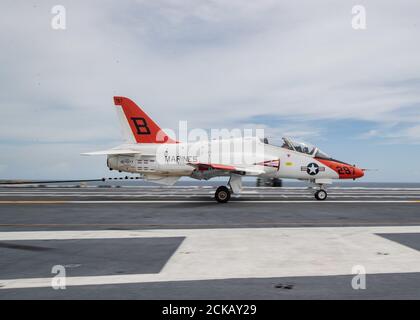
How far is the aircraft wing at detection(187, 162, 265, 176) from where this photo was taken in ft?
59.9

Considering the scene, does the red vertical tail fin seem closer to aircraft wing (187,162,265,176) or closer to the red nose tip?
aircraft wing (187,162,265,176)

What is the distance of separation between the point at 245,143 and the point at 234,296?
15.5m

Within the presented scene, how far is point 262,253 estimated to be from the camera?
301 inches

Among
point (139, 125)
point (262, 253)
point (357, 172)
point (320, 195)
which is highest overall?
point (139, 125)

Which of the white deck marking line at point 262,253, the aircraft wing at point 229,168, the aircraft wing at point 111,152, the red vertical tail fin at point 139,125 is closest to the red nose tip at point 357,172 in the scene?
the aircraft wing at point 229,168

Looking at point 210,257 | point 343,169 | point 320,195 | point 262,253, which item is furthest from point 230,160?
point 210,257

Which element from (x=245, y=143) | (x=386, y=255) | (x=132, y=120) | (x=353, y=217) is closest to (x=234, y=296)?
(x=386, y=255)

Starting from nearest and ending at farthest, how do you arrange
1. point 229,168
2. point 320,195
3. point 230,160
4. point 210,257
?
point 210,257, point 229,168, point 230,160, point 320,195

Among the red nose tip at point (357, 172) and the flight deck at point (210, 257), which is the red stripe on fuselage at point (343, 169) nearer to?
the red nose tip at point (357, 172)

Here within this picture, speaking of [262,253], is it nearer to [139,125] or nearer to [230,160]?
[230,160]

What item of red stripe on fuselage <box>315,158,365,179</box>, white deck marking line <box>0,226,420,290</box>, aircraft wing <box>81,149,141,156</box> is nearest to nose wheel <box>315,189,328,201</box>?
red stripe on fuselage <box>315,158,365,179</box>

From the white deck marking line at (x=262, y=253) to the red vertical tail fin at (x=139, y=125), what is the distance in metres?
11.4

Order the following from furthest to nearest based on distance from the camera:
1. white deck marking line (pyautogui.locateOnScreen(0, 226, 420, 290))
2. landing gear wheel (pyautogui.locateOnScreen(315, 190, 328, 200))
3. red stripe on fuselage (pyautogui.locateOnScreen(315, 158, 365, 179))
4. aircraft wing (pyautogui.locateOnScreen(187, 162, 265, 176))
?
1. landing gear wheel (pyautogui.locateOnScreen(315, 190, 328, 200))
2. red stripe on fuselage (pyautogui.locateOnScreen(315, 158, 365, 179))
3. aircraft wing (pyautogui.locateOnScreen(187, 162, 265, 176))
4. white deck marking line (pyautogui.locateOnScreen(0, 226, 420, 290))

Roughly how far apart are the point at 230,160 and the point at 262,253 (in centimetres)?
1252
